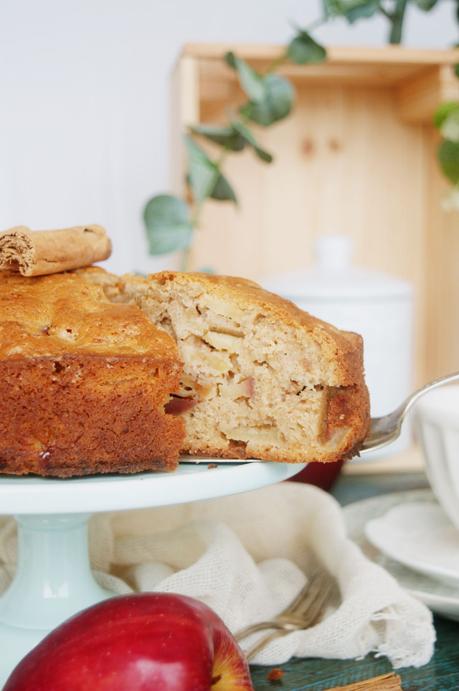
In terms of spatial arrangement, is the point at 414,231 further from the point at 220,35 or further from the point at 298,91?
the point at 220,35

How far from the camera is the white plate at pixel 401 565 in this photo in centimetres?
103

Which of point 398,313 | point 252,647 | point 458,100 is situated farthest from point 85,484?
point 458,100

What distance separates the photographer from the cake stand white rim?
2.64 ft

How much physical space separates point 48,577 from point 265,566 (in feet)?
0.91

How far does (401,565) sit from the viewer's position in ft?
3.80

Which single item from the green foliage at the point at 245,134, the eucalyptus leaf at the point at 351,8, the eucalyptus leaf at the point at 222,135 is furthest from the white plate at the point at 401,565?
the eucalyptus leaf at the point at 351,8

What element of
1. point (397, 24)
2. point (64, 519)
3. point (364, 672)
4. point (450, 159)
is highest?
point (397, 24)

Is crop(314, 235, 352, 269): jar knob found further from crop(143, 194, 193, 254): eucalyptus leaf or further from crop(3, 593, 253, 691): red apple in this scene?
crop(3, 593, 253, 691): red apple

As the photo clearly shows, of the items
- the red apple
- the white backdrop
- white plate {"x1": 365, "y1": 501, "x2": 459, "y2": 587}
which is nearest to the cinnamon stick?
the red apple

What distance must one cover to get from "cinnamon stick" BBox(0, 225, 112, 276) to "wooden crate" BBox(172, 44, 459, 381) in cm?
94

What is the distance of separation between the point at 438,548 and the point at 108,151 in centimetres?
120

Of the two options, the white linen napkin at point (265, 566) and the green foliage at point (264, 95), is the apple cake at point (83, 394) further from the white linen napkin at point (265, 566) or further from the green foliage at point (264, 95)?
the green foliage at point (264, 95)

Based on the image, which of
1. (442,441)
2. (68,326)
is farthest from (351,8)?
(68,326)

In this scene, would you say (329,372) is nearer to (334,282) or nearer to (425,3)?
(334,282)
